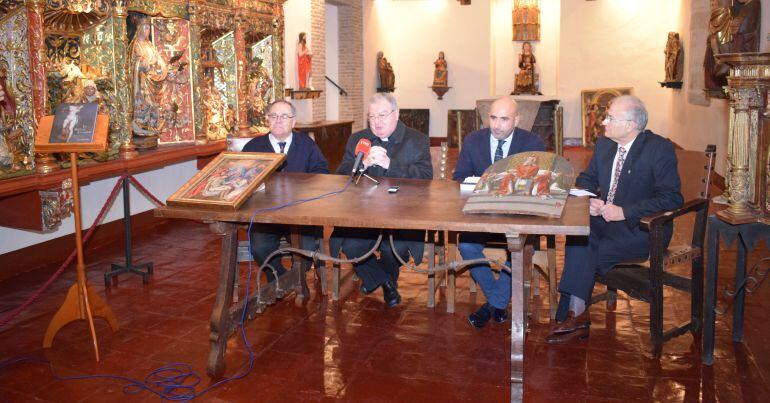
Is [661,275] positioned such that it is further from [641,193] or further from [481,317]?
[481,317]

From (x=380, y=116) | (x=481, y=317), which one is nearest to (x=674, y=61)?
(x=380, y=116)

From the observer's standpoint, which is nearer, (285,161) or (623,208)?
(623,208)

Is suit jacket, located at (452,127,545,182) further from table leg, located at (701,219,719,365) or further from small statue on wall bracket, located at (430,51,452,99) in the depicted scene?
small statue on wall bracket, located at (430,51,452,99)

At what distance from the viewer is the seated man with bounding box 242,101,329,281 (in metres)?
4.99

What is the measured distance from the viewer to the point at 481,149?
16.1 ft

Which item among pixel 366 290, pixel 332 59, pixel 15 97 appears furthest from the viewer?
pixel 332 59

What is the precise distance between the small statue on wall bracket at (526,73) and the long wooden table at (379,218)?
47.4ft

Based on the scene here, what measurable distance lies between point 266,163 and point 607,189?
2077 mm

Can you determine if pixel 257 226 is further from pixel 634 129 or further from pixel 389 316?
pixel 634 129

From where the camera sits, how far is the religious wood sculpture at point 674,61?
47.2 feet

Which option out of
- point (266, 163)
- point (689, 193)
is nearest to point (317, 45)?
point (689, 193)

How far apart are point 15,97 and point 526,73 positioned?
1440 cm

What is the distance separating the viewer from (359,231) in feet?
16.5

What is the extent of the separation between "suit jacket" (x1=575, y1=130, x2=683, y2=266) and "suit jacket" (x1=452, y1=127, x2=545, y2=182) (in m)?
0.72
